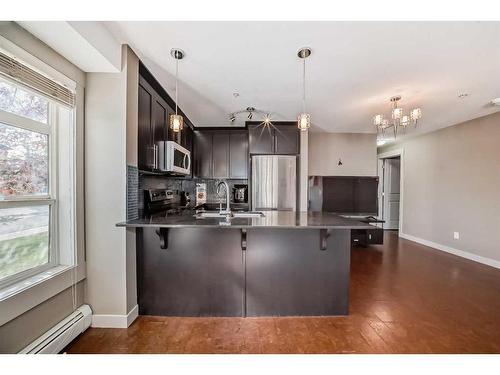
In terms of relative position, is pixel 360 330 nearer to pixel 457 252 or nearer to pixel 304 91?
pixel 304 91

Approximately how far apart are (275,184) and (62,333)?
3.20m

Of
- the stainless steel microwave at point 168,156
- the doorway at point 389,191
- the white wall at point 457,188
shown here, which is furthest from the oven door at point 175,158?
the doorway at point 389,191

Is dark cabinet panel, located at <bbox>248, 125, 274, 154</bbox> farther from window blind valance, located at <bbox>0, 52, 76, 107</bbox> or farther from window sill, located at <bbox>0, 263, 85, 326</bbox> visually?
window sill, located at <bbox>0, 263, 85, 326</bbox>

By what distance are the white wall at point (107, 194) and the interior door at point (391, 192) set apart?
6.83 metres

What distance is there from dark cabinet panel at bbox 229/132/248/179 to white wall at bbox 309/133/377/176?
157 cm

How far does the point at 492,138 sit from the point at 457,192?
103 cm

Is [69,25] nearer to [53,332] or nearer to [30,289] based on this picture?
A: [30,289]

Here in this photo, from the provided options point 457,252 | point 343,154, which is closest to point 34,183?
point 343,154

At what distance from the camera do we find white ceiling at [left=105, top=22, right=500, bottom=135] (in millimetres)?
1659

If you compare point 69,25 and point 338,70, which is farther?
point 338,70

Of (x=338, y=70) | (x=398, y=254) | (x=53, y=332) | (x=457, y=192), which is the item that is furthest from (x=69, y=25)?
(x=457, y=192)
